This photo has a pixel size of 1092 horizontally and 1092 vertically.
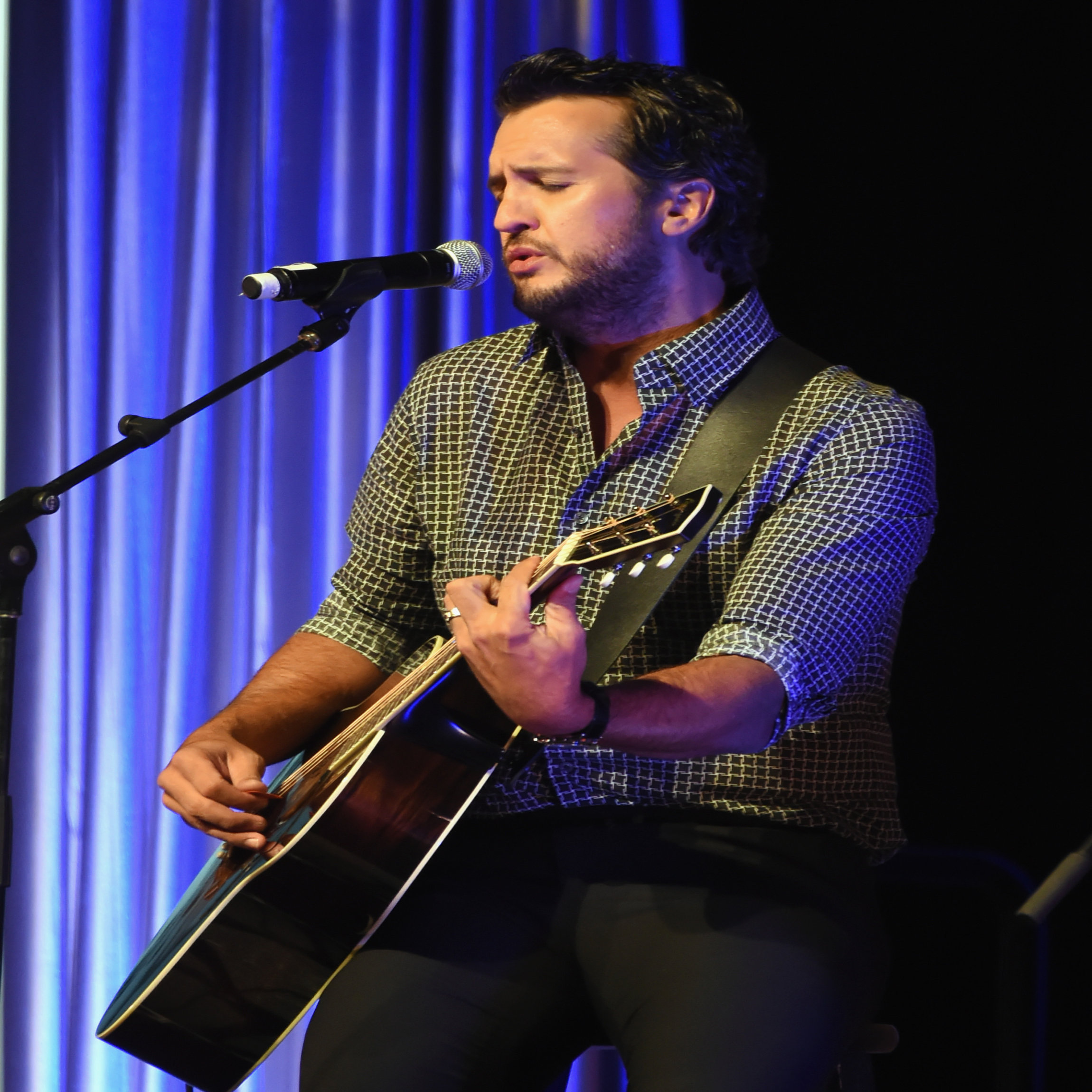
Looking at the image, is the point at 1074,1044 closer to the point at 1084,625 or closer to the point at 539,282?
the point at 1084,625

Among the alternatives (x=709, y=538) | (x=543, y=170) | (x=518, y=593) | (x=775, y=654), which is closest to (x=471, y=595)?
(x=518, y=593)

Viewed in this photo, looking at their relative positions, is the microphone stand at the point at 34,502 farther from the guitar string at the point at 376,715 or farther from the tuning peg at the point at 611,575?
the tuning peg at the point at 611,575

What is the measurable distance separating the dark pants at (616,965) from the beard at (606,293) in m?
0.75

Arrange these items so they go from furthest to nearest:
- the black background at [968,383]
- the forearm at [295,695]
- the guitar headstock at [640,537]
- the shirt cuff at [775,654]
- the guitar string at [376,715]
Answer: the black background at [968,383]
the forearm at [295,695]
the guitar string at [376,715]
the shirt cuff at [775,654]
the guitar headstock at [640,537]

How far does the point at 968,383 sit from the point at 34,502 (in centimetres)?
185

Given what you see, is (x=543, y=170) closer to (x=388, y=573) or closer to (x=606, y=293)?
(x=606, y=293)

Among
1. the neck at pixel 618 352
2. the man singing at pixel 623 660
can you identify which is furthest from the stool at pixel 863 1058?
the neck at pixel 618 352

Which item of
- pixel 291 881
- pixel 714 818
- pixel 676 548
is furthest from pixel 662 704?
pixel 291 881

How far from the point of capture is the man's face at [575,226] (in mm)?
1984

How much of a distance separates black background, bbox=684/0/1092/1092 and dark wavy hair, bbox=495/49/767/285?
60 cm

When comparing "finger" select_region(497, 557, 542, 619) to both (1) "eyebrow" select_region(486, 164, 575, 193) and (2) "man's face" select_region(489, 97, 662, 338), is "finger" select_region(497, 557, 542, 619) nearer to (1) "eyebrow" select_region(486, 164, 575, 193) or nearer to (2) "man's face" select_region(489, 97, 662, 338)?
(2) "man's face" select_region(489, 97, 662, 338)

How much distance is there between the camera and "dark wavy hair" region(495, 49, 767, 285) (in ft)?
6.79

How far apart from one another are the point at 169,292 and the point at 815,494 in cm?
160

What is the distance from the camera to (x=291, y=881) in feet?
5.20
